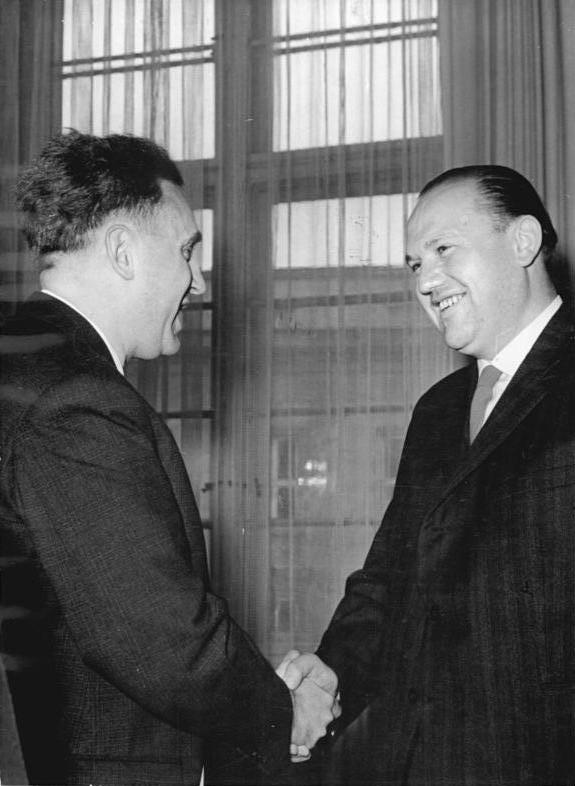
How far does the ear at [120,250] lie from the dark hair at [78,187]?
0.10ft

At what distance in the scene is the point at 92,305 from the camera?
1527 mm

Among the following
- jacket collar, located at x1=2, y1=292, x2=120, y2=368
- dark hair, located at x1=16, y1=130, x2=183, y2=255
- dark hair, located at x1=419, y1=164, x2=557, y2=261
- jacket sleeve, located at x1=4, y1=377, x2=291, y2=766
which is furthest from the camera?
dark hair, located at x1=419, y1=164, x2=557, y2=261

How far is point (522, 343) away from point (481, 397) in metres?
0.17

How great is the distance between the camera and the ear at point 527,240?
1989 mm

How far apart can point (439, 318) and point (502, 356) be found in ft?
0.69

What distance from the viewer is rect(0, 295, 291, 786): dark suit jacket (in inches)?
51.1

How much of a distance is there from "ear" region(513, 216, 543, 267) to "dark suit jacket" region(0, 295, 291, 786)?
1011mm

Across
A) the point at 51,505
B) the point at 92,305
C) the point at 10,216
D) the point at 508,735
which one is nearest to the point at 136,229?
the point at 92,305

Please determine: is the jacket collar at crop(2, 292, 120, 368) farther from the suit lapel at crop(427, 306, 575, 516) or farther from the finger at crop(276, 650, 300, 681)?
the finger at crop(276, 650, 300, 681)

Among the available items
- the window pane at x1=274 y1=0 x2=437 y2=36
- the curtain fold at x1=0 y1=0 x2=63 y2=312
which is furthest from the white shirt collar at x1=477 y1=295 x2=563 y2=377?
the curtain fold at x1=0 y1=0 x2=63 y2=312

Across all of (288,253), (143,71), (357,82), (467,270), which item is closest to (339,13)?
(357,82)

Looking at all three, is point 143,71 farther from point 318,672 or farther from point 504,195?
point 318,672

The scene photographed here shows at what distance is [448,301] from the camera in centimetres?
211

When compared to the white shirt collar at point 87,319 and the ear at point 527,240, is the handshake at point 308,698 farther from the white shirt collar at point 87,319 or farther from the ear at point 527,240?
the ear at point 527,240
